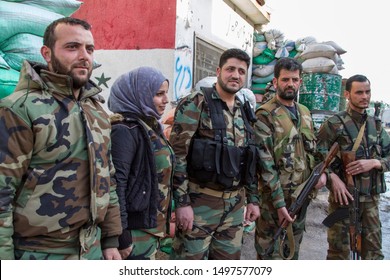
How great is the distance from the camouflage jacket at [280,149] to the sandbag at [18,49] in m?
1.59

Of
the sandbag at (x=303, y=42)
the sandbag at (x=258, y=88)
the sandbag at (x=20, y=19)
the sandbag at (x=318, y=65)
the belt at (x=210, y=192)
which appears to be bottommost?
the belt at (x=210, y=192)

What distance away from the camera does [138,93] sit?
1.67 m

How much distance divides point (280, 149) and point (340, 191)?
2.55 ft

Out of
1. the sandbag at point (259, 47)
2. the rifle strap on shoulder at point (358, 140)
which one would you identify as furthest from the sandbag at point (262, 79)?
the rifle strap on shoulder at point (358, 140)

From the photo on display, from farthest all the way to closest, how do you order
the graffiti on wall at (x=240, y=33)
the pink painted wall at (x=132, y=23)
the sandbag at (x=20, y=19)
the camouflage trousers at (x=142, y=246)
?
the graffiti on wall at (x=240, y=33), the pink painted wall at (x=132, y=23), the sandbag at (x=20, y=19), the camouflage trousers at (x=142, y=246)

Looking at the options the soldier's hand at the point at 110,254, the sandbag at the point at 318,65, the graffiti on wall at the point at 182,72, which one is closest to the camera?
the soldier's hand at the point at 110,254

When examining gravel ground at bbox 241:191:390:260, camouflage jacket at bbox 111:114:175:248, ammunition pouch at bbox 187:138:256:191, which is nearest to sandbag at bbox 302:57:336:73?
gravel ground at bbox 241:191:390:260

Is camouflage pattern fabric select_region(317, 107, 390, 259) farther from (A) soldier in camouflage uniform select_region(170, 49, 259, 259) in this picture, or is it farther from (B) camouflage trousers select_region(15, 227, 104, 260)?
(B) camouflage trousers select_region(15, 227, 104, 260)

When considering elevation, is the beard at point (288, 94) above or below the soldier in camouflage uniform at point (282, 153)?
above

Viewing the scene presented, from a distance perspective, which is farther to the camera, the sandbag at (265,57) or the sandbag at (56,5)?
the sandbag at (265,57)

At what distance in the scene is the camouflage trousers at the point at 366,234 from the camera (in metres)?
2.79

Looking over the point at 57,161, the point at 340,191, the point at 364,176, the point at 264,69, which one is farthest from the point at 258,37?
the point at 57,161

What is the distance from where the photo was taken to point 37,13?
224 cm

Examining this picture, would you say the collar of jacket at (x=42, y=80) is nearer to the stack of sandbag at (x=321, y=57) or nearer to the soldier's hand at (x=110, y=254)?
the soldier's hand at (x=110, y=254)
